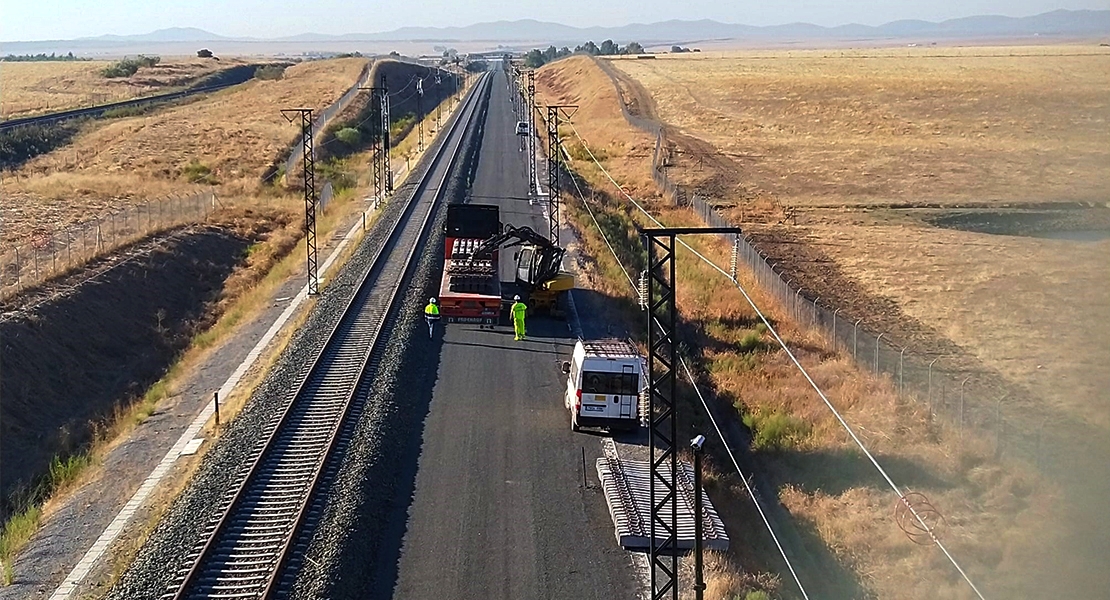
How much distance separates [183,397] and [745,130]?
66.7 m

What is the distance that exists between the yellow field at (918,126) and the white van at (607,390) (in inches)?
1431

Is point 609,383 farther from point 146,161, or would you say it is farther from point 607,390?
point 146,161

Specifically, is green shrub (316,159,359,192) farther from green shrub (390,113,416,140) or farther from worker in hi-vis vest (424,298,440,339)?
worker in hi-vis vest (424,298,440,339)

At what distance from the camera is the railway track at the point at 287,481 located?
15.1 meters

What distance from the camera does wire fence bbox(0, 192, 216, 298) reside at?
3114cm

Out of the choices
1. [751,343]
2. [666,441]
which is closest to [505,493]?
[666,441]

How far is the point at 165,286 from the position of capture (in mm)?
34938

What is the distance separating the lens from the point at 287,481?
18469mm

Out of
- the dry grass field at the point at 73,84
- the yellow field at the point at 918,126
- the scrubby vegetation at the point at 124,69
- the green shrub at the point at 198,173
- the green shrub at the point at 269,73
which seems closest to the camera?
the green shrub at the point at 198,173

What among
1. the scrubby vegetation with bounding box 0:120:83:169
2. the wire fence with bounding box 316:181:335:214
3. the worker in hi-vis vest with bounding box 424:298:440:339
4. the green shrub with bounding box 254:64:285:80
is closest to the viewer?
the worker in hi-vis vest with bounding box 424:298:440:339

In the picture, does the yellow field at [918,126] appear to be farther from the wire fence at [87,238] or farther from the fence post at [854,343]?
the fence post at [854,343]

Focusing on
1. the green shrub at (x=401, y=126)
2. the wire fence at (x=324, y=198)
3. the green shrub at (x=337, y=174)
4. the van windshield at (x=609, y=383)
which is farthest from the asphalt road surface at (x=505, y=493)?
the green shrub at (x=401, y=126)

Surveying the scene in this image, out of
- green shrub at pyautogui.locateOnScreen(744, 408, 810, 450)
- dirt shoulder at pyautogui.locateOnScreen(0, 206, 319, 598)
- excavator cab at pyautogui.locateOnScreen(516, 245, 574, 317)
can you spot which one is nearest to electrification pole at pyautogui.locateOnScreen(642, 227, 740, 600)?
green shrub at pyautogui.locateOnScreen(744, 408, 810, 450)

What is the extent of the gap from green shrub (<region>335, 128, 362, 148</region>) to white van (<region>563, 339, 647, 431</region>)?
196 ft
